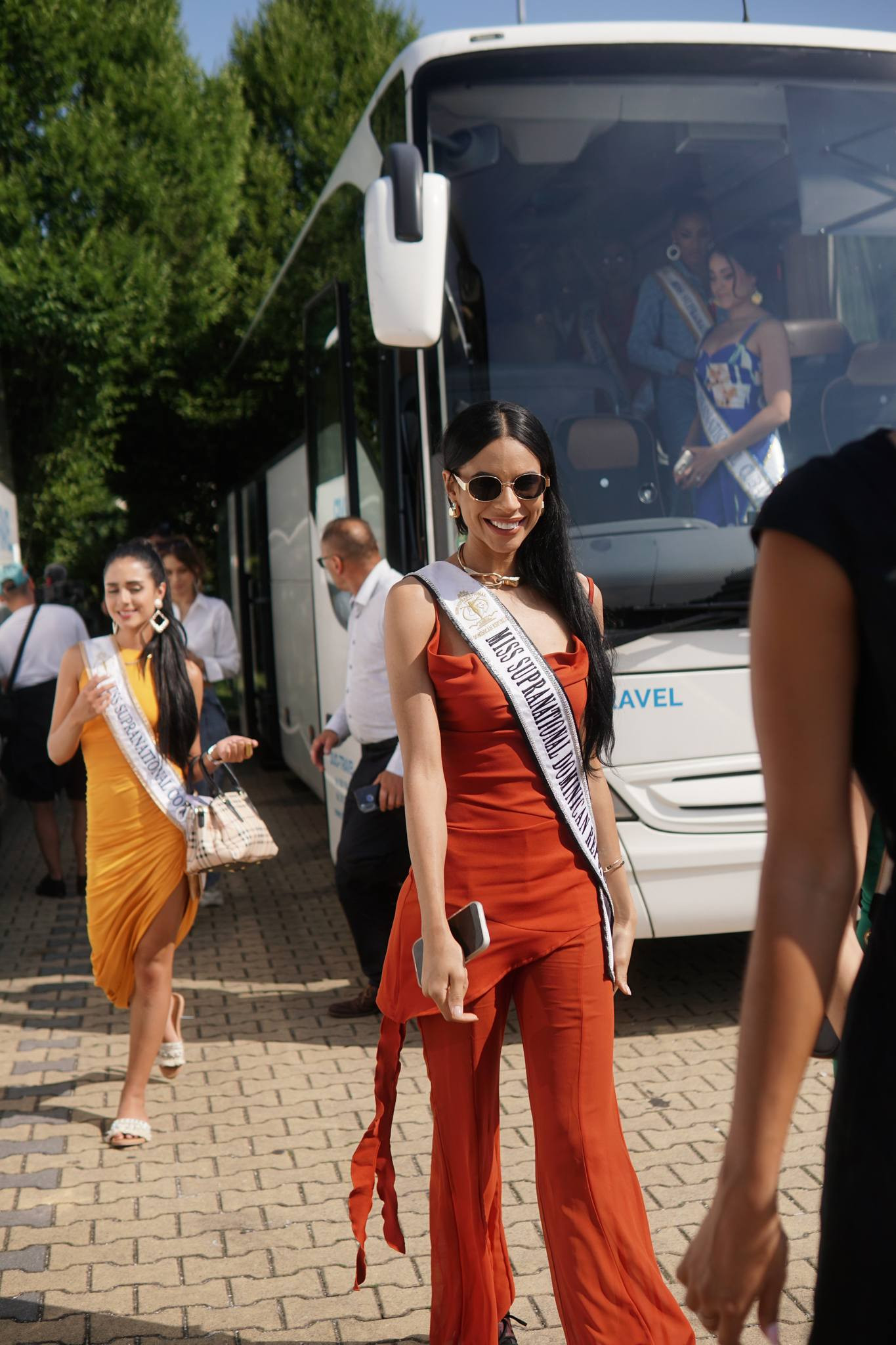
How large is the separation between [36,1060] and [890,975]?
497 cm

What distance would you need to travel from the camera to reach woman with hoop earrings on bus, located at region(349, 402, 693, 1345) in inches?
112

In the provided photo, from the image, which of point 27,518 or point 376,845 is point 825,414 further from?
point 27,518

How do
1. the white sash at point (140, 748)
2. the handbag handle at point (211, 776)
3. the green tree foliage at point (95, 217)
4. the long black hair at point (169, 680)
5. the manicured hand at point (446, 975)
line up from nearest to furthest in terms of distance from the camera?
the manicured hand at point (446, 975)
the white sash at point (140, 748)
the long black hair at point (169, 680)
the handbag handle at point (211, 776)
the green tree foliage at point (95, 217)

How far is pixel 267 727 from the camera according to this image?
13.3 m

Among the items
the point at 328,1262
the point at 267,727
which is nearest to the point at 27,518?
the point at 267,727

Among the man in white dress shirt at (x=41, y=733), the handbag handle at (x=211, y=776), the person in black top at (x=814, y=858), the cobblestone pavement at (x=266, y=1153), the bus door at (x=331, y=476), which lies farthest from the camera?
the man in white dress shirt at (x=41, y=733)

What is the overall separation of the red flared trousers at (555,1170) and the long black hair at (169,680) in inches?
87.9

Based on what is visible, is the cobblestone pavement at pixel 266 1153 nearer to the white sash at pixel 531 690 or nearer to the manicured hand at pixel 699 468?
the white sash at pixel 531 690

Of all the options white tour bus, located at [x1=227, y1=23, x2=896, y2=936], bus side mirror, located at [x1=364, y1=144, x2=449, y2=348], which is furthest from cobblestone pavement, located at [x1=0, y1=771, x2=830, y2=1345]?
bus side mirror, located at [x1=364, y1=144, x2=449, y2=348]

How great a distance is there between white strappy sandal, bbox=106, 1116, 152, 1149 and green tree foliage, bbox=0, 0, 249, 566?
15.4 m

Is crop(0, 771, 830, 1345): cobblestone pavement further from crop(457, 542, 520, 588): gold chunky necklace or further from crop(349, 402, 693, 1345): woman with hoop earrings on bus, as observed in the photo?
crop(457, 542, 520, 588): gold chunky necklace

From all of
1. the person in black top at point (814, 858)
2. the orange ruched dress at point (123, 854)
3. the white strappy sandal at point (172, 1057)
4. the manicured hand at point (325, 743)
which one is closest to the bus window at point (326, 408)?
the manicured hand at point (325, 743)

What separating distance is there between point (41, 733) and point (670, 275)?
519cm

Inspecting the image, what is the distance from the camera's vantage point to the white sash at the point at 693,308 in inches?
216
